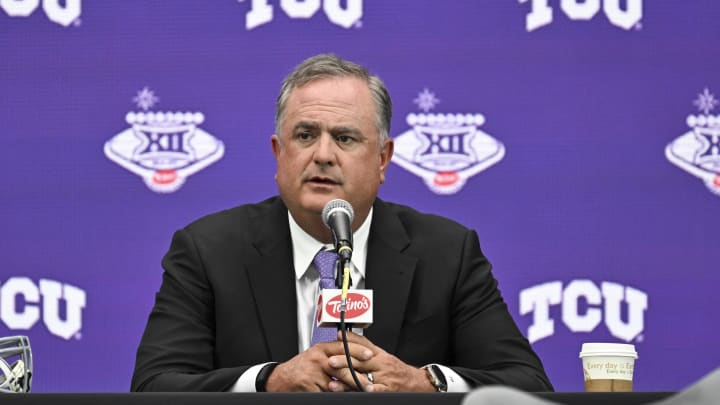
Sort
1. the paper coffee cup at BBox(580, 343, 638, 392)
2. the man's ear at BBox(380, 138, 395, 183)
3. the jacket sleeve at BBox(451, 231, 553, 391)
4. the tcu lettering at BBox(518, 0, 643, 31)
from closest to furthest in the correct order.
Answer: the paper coffee cup at BBox(580, 343, 638, 392) < the jacket sleeve at BBox(451, 231, 553, 391) < the man's ear at BBox(380, 138, 395, 183) < the tcu lettering at BBox(518, 0, 643, 31)

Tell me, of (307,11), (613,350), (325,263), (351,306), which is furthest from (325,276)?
(307,11)

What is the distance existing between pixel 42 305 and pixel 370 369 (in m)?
1.69

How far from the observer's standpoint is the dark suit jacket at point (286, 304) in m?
2.99

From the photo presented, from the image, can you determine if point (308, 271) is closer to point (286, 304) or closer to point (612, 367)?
point (286, 304)

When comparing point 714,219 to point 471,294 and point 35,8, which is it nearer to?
point 471,294

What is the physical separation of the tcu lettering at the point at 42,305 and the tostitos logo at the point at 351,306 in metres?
1.80

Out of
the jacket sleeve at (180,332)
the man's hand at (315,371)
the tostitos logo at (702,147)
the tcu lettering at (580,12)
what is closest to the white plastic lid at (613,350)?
the man's hand at (315,371)

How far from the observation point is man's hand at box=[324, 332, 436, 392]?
255 cm

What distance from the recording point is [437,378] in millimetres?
2693

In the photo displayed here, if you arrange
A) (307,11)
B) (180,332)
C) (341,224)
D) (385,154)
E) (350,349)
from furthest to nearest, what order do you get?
(307,11), (385,154), (180,332), (350,349), (341,224)

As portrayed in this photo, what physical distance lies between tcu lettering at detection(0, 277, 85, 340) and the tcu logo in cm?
96

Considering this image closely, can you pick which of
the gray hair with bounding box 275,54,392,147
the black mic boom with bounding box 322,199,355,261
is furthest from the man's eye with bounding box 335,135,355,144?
the black mic boom with bounding box 322,199,355,261

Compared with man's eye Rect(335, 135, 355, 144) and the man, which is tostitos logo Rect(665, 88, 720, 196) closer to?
the man

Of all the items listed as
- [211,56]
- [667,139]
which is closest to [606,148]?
[667,139]
